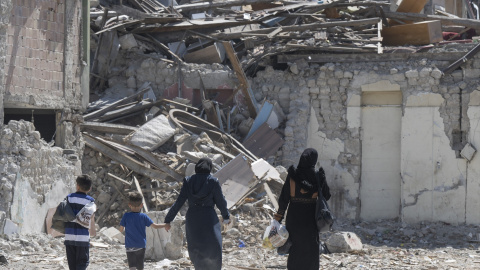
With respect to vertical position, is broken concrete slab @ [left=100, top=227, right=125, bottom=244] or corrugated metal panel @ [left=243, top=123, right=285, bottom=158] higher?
corrugated metal panel @ [left=243, top=123, right=285, bottom=158]

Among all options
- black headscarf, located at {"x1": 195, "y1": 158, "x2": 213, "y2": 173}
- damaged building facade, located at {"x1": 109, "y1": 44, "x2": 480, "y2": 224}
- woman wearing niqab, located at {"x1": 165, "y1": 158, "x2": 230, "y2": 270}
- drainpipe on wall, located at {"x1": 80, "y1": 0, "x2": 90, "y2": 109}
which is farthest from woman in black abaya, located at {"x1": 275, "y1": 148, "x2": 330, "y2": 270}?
damaged building facade, located at {"x1": 109, "y1": 44, "x2": 480, "y2": 224}

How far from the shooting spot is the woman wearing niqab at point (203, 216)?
798 centimetres

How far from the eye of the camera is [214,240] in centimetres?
802

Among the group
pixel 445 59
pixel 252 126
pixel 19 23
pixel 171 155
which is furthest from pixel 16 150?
pixel 445 59

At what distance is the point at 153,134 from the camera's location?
1455cm

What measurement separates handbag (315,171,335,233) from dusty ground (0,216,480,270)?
126 inches

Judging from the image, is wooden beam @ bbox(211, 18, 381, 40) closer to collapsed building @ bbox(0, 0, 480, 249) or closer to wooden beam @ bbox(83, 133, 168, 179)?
collapsed building @ bbox(0, 0, 480, 249)

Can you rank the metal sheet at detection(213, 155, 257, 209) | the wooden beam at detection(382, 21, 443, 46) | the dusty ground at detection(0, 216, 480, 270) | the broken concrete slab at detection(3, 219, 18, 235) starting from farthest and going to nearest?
the wooden beam at detection(382, 21, 443, 46) → the metal sheet at detection(213, 155, 257, 209) → the broken concrete slab at detection(3, 219, 18, 235) → the dusty ground at detection(0, 216, 480, 270)

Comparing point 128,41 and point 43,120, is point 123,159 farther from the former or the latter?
point 128,41

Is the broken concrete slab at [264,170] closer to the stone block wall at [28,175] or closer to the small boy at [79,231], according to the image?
the stone block wall at [28,175]

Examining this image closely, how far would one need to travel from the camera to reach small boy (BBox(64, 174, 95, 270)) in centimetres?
759

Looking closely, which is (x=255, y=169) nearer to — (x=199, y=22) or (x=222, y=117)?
(x=222, y=117)

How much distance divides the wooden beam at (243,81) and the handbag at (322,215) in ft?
26.8

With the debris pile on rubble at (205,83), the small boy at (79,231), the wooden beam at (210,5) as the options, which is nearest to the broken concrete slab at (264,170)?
the debris pile on rubble at (205,83)
